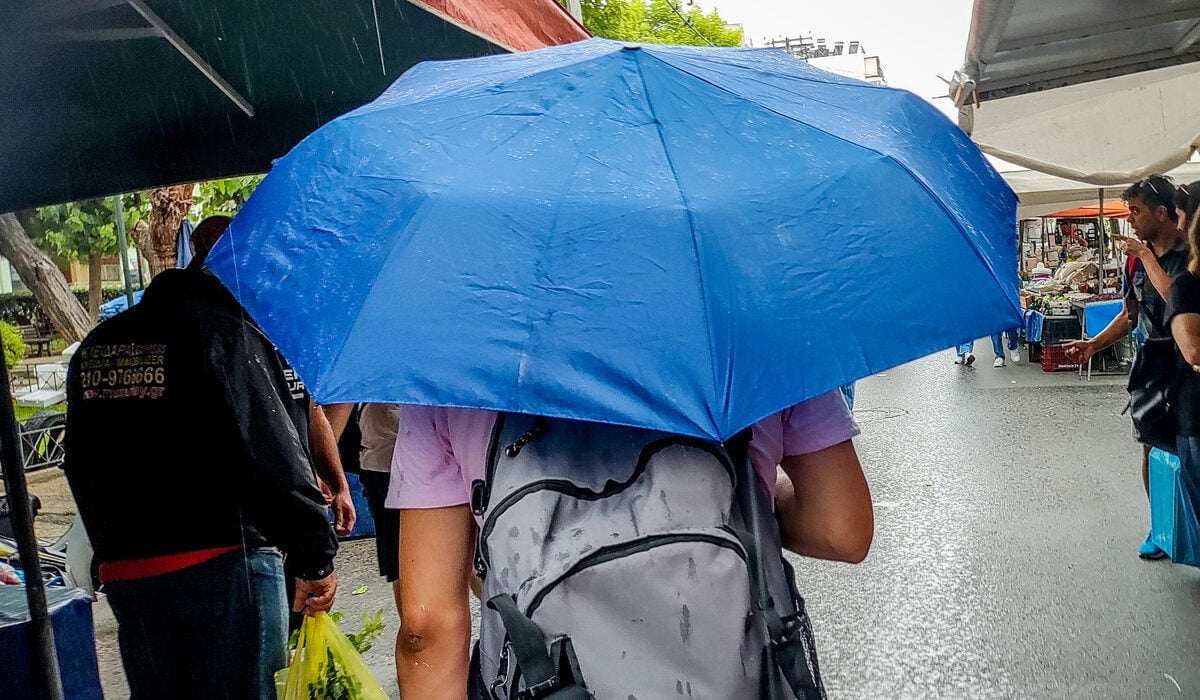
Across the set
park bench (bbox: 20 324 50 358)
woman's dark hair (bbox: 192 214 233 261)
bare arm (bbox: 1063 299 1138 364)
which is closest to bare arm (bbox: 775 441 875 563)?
woman's dark hair (bbox: 192 214 233 261)

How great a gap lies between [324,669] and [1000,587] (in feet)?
12.6

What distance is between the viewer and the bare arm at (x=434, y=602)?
1644 millimetres

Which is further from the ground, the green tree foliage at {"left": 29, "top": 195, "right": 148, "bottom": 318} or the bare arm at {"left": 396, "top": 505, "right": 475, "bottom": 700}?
the green tree foliage at {"left": 29, "top": 195, "right": 148, "bottom": 318}

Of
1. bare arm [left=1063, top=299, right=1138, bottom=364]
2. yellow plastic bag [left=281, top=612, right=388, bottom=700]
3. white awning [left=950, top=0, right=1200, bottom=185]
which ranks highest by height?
white awning [left=950, top=0, right=1200, bottom=185]

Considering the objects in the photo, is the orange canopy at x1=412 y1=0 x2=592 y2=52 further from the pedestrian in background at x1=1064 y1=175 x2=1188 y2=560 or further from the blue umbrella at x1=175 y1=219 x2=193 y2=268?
the blue umbrella at x1=175 y1=219 x2=193 y2=268

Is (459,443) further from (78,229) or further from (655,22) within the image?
(655,22)

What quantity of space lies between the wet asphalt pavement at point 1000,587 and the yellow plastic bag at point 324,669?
1566mm

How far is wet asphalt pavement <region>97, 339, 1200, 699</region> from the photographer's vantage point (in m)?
4.34

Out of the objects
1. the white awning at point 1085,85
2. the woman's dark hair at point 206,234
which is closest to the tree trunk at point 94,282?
the white awning at point 1085,85

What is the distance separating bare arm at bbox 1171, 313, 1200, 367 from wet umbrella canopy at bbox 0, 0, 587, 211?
310 centimetres

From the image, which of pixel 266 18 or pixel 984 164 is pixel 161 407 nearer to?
pixel 266 18

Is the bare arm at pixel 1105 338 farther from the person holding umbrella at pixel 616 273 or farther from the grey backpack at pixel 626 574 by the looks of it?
the grey backpack at pixel 626 574

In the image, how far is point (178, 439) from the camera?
272 cm

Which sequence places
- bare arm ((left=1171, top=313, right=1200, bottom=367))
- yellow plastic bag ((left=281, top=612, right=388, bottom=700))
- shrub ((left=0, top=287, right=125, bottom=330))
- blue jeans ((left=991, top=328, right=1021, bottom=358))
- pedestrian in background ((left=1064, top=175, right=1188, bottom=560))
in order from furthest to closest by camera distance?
shrub ((left=0, top=287, right=125, bottom=330))
blue jeans ((left=991, top=328, right=1021, bottom=358))
pedestrian in background ((left=1064, top=175, right=1188, bottom=560))
bare arm ((left=1171, top=313, right=1200, bottom=367))
yellow plastic bag ((left=281, top=612, right=388, bottom=700))
